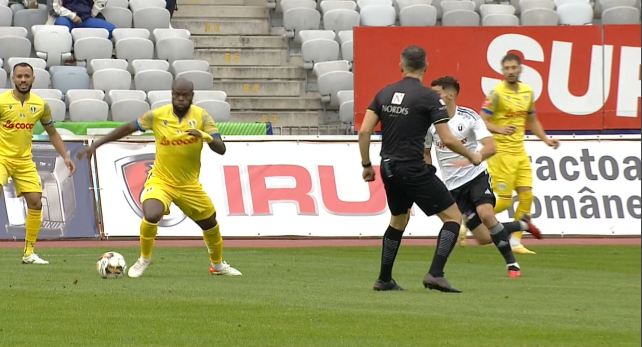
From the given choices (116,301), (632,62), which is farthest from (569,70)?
(116,301)

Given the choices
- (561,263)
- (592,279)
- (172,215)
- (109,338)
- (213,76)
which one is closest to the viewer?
(109,338)

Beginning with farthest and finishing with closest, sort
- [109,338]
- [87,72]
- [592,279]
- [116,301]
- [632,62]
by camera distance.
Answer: [87,72]
[632,62]
[592,279]
[116,301]
[109,338]

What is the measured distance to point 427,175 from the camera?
11.8 m

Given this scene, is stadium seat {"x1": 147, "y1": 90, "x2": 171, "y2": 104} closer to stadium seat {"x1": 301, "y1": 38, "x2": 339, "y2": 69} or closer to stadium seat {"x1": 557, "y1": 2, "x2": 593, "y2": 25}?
stadium seat {"x1": 301, "y1": 38, "x2": 339, "y2": 69}

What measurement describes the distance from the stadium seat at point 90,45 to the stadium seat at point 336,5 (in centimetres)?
462

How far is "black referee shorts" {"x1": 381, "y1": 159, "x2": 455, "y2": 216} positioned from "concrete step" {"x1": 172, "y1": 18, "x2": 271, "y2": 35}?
1684 cm

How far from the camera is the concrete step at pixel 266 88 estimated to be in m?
26.9

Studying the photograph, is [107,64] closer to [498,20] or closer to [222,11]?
[222,11]

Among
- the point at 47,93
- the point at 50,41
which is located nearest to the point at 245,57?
the point at 50,41

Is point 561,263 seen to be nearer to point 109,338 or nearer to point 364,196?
point 364,196

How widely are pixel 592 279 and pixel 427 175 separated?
2.94 meters

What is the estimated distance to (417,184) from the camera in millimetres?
11766

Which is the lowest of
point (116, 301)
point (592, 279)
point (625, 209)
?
point (625, 209)

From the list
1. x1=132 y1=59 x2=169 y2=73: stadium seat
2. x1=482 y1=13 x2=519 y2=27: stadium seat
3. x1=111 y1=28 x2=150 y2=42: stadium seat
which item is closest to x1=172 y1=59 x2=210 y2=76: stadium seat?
x1=132 y1=59 x2=169 y2=73: stadium seat
